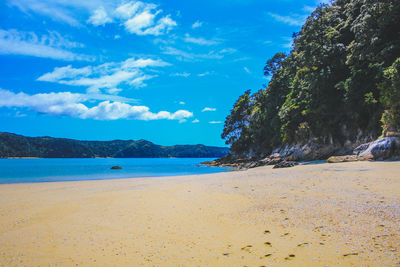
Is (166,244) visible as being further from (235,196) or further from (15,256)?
(235,196)

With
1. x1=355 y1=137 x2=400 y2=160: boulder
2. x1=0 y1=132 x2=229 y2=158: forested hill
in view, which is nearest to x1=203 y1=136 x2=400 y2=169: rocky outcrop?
x1=355 y1=137 x2=400 y2=160: boulder

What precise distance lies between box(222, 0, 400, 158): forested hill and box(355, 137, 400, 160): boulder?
3.95ft

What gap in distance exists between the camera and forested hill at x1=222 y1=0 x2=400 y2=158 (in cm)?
1750

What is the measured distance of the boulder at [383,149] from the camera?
15.7 meters

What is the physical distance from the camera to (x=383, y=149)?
16.1 m

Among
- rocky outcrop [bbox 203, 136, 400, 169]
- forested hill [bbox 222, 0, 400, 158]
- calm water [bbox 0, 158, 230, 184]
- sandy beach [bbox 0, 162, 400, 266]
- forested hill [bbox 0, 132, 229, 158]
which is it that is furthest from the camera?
forested hill [bbox 0, 132, 229, 158]

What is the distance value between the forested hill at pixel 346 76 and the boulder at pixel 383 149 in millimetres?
1205

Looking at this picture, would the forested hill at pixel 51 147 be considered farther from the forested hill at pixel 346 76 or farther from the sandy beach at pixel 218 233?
the sandy beach at pixel 218 233

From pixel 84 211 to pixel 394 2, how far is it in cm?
2313

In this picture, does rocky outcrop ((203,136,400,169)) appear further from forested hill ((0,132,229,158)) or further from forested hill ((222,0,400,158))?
forested hill ((0,132,229,158))

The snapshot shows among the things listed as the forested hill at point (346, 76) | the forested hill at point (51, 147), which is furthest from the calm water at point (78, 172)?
the forested hill at point (51, 147)

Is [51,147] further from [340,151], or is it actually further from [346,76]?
[346,76]

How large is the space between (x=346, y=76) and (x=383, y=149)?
415 inches

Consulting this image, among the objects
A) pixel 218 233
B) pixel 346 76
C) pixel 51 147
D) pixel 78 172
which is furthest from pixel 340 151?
pixel 51 147
